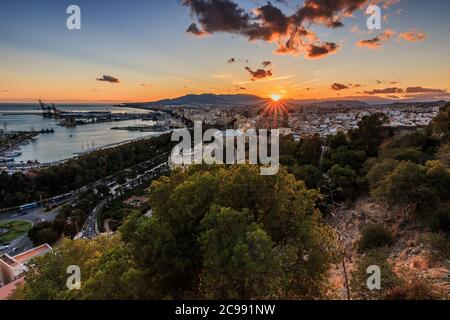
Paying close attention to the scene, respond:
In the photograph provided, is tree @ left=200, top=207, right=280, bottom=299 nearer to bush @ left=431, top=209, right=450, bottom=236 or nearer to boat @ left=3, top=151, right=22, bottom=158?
bush @ left=431, top=209, right=450, bottom=236

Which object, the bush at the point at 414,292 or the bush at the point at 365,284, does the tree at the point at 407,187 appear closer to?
the bush at the point at 365,284

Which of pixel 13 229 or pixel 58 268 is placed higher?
pixel 58 268

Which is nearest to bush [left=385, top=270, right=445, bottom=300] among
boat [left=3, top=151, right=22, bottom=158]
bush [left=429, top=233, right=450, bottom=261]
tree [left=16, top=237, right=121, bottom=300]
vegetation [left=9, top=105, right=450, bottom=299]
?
vegetation [left=9, top=105, right=450, bottom=299]

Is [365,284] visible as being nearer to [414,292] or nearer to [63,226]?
[414,292]

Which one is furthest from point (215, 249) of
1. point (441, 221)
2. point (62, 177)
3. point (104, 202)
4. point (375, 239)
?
point (62, 177)

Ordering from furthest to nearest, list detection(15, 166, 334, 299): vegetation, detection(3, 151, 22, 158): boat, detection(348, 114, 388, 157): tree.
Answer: detection(3, 151, 22, 158): boat, detection(348, 114, 388, 157): tree, detection(15, 166, 334, 299): vegetation

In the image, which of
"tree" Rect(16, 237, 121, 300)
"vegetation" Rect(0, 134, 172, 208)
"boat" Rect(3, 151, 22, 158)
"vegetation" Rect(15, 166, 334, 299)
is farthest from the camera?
"boat" Rect(3, 151, 22, 158)

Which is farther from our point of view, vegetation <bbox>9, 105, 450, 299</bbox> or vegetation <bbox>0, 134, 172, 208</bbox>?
vegetation <bbox>0, 134, 172, 208</bbox>
